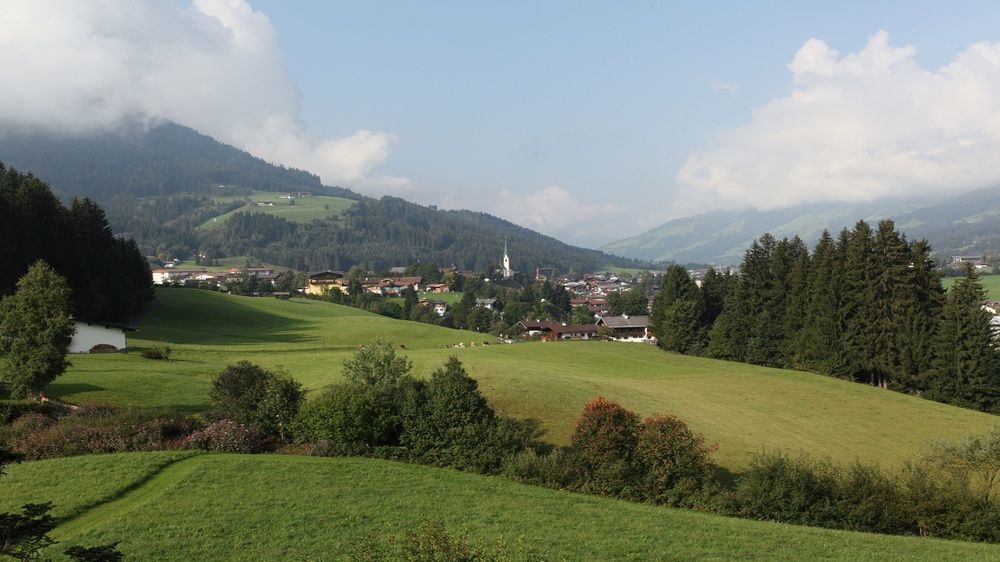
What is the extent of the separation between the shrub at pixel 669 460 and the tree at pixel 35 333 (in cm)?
3097

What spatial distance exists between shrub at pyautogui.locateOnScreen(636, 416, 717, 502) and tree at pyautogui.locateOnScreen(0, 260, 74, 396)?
102 feet

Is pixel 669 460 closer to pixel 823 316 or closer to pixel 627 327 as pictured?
pixel 823 316

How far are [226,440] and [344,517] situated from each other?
11.4 m

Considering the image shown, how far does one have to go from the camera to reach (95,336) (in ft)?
175

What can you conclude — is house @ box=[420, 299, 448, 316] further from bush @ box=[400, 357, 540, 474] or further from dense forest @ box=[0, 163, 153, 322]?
bush @ box=[400, 357, 540, 474]

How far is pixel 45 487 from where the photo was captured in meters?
23.0

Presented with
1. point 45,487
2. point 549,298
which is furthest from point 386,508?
point 549,298

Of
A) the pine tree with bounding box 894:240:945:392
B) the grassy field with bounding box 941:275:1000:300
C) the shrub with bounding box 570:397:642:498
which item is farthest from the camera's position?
the grassy field with bounding box 941:275:1000:300

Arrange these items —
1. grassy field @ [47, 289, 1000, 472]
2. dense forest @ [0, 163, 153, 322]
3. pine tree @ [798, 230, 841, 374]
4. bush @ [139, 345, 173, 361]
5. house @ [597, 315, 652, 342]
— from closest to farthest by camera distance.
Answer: grassy field @ [47, 289, 1000, 472] < bush @ [139, 345, 173, 361] < dense forest @ [0, 163, 153, 322] < pine tree @ [798, 230, 841, 374] < house @ [597, 315, 652, 342]

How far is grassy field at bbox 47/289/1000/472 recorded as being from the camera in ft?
126

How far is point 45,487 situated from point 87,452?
17.9 ft

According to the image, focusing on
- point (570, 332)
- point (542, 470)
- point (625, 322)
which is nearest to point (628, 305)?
point (625, 322)

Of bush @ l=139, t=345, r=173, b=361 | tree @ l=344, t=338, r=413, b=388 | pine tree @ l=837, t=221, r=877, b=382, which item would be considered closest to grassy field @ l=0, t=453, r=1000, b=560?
tree @ l=344, t=338, r=413, b=388

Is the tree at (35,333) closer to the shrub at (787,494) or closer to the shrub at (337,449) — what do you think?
the shrub at (337,449)
